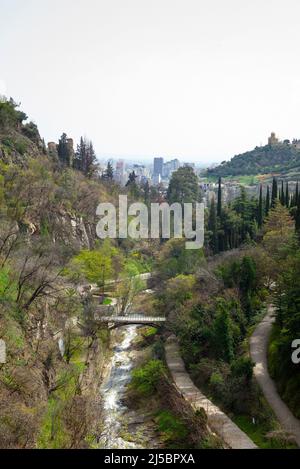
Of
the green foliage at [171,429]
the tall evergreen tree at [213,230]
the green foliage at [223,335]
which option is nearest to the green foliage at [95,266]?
the tall evergreen tree at [213,230]

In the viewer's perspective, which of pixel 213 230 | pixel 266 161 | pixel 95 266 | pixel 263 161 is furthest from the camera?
pixel 263 161

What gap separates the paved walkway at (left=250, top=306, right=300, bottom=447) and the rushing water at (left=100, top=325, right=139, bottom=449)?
26.3 feet

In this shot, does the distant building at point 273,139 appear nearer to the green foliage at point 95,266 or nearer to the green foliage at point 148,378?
the green foliage at point 95,266

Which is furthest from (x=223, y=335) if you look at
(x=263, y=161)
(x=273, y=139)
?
(x=273, y=139)

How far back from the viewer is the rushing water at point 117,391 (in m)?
29.9

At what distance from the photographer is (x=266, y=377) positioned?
1203 inches

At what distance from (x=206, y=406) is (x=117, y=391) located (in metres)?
10.3

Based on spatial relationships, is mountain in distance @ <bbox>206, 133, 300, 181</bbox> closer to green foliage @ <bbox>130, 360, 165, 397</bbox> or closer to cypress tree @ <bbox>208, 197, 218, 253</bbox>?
cypress tree @ <bbox>208, 197, 218, 253</bbox>

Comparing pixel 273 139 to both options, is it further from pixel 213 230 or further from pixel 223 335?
pixel 223 335

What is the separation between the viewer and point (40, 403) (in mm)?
27156

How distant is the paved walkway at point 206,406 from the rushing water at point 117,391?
4.09 meters
